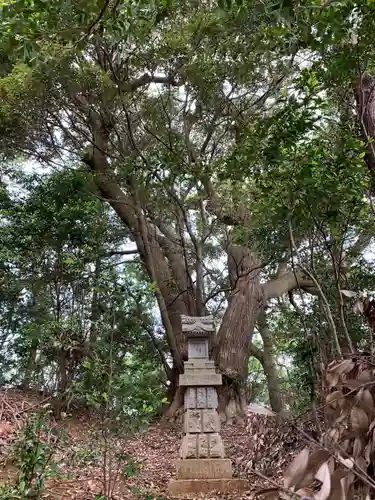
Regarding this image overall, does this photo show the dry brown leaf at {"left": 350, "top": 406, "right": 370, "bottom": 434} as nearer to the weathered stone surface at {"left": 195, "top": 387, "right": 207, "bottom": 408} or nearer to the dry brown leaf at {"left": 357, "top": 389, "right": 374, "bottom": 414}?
the dry brown leaf at {"left": 357, "top": 389, "right": 374, "bottom": 414}

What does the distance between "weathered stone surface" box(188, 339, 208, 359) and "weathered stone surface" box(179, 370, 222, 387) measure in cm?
19

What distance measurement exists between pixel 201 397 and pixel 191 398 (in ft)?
0.29

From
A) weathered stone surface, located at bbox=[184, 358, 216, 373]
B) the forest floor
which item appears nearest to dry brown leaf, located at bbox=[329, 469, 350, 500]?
the forest floor

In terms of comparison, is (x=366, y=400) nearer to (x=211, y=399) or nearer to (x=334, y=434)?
(x=334, y=434)

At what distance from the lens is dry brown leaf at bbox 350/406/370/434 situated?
85 centimetres

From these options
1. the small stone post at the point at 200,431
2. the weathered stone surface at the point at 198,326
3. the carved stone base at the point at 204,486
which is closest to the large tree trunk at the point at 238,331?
the weathered stone surface at the point at 198,326

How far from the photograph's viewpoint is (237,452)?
478 centimetres

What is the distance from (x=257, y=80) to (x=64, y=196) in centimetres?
300

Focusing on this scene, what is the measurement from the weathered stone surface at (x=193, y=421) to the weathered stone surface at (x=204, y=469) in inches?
10.4

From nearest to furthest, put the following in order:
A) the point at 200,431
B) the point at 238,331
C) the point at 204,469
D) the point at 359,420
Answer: the point at 359,420
the point at 204,469
the point at 200,431
the point at 238,331

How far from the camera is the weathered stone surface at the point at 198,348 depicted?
4.35 metres

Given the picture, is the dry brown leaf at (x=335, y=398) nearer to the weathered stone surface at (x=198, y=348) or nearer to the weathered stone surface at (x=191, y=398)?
the weathered stone surface at (x=191, y=398)

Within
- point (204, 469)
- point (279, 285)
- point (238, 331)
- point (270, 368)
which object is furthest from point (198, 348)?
point (270, 368)

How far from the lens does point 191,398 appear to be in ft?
13.6
